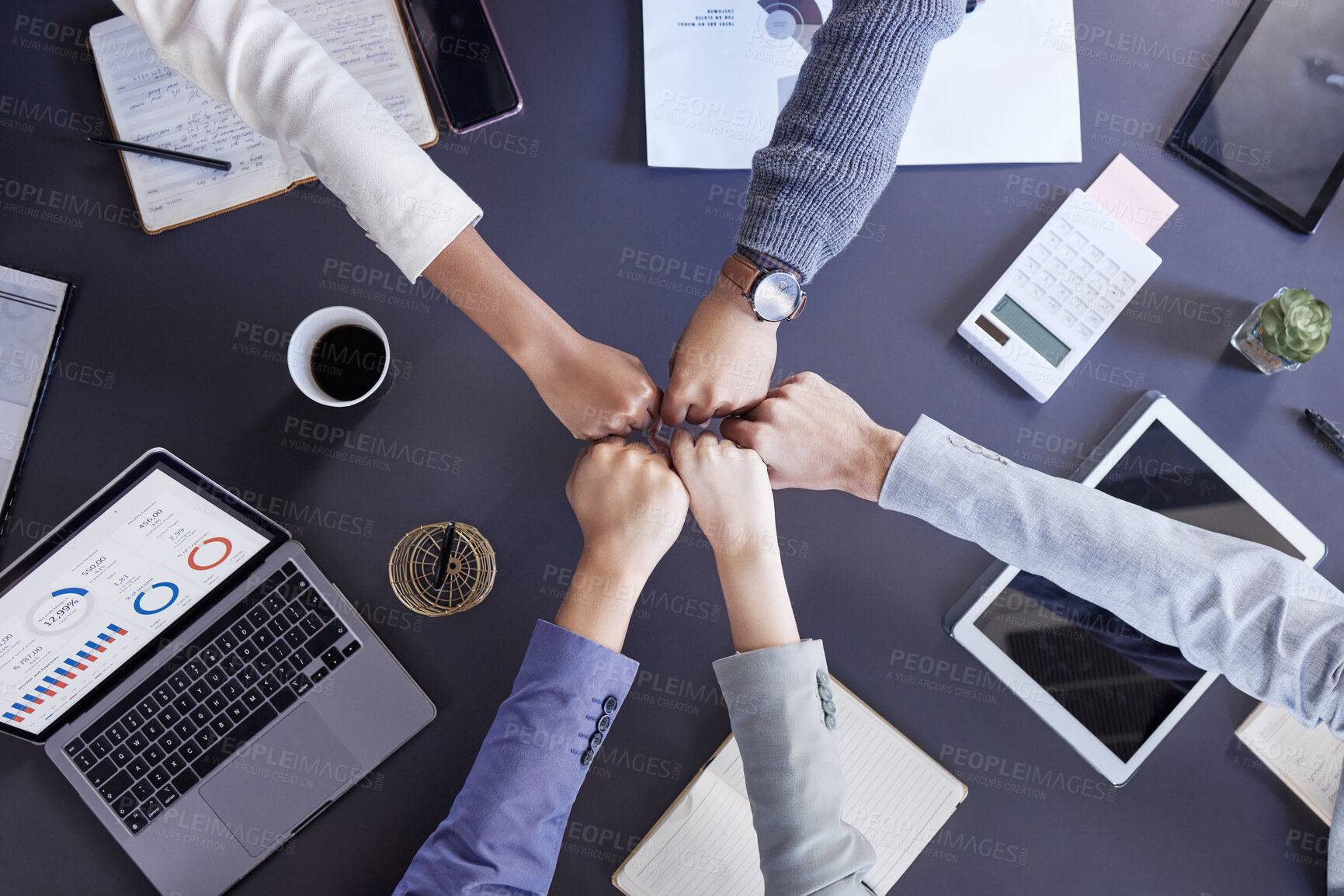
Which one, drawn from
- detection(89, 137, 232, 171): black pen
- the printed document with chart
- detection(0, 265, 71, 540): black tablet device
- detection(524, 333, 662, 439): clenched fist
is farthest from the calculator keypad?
detection(0, 265, 71, 540): black tablet device

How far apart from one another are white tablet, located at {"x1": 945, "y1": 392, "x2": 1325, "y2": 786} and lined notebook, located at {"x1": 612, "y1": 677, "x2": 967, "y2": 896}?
174 millimetres

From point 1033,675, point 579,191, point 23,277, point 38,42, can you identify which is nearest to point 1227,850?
point 1033,675

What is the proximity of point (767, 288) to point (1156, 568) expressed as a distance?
572 millimetres

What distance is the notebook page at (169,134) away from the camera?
3.55 feet

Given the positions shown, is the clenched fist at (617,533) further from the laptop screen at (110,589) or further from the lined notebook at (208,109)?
the lined notebook at (208,109)

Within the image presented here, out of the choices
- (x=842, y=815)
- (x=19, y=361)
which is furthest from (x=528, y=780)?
(x=19, y=361)

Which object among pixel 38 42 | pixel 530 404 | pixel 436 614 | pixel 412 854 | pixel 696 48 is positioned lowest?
pixel 412 854

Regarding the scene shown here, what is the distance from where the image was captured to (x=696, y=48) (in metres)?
1.11

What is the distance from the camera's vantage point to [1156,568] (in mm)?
929

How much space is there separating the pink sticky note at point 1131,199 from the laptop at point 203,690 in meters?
1.17

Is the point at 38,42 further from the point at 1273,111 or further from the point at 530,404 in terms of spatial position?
the point at 1273,111

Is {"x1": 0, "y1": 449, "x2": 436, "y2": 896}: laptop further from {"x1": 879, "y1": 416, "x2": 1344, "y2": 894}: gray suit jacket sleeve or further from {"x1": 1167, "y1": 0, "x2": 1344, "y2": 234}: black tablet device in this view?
{"x1": 1167, "y1": 0, "x2": 1344, "y2": 234}: black tablet device

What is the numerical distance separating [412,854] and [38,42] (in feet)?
4.06

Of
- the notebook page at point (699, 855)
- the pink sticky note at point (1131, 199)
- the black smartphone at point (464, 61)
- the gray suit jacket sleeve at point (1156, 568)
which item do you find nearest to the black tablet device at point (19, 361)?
the black smartphone at point (464, 61)
